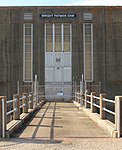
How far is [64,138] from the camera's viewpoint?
34.7ft

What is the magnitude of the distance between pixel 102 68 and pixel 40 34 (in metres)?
8.51

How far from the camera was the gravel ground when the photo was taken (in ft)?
28.9

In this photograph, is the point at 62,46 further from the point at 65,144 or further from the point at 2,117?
the point at 65,144

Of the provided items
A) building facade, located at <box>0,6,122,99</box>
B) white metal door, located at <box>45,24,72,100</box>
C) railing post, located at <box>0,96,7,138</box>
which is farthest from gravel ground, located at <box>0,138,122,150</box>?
white metal door, located at <box>45,24,72,100</box>

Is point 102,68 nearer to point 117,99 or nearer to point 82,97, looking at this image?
point 82,97

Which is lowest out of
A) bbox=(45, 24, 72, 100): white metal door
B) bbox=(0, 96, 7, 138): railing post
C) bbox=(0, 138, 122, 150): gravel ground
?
bbox=(0, 138, 122, 150): gravel ground

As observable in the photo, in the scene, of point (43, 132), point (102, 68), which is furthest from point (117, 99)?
point (102, 68)

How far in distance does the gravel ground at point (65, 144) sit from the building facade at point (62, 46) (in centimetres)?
3297

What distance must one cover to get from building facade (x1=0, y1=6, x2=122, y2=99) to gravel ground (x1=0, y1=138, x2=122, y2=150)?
3297 cm

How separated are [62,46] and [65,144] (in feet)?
115

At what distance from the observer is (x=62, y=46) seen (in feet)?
144

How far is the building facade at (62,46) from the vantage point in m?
43.3

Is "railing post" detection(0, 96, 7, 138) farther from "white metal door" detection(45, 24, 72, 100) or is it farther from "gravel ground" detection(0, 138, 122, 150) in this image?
"white metal door" detection(45, 24, 72, 100)

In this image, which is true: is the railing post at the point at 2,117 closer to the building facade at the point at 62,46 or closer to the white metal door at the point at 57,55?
the building facade at the point at 62,46
